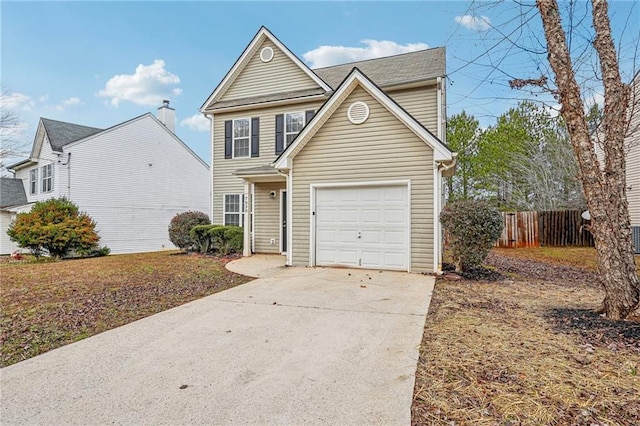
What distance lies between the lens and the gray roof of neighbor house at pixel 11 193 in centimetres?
2172

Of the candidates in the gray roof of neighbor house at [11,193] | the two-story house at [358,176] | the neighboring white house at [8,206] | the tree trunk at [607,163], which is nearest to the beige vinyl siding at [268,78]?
the two-story house at [358,176]

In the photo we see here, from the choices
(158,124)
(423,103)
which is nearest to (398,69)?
(423,103)

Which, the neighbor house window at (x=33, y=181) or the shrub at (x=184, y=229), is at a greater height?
the neighbor house window at (x=33, y=181)

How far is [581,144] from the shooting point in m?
4.74

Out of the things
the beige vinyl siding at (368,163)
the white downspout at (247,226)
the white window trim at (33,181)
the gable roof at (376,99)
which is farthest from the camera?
the white window trim at (33,181)

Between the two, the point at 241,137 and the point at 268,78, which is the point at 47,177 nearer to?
the point at 241,137

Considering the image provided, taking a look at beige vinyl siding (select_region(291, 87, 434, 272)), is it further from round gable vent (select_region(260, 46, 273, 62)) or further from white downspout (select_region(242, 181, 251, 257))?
round gable vent (select_region(260, 46, 273, 62))

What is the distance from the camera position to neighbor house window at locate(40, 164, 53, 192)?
742 inches

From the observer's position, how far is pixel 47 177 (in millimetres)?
19344

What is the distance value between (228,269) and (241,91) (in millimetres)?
8525

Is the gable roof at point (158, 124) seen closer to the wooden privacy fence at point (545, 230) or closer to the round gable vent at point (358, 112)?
the round gable vent at point (358, 112)

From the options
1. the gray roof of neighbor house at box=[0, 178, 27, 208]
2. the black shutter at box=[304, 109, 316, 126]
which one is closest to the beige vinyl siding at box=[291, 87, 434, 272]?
the black shutter at box=[304, 109, 316, 126]

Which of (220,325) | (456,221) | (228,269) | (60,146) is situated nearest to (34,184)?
(60,146)

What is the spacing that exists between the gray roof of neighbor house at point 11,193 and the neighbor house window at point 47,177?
3643 mm
